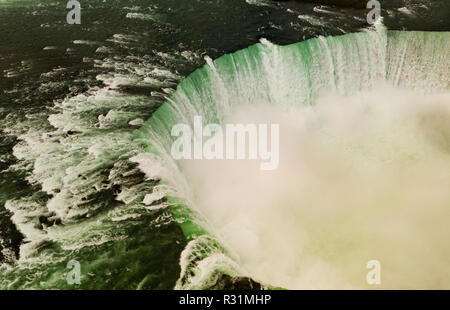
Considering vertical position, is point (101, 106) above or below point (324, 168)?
above

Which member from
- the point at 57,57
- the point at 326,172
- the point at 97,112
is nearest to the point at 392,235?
the point at 326,172

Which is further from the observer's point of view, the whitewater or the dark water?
the whitewater

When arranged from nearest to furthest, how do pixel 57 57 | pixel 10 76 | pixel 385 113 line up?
pixel 10 76, pixel 57 57, pixel 385 113

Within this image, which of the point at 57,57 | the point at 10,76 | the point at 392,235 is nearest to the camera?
the point at 392,235

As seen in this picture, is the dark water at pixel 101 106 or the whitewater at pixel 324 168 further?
the whitewater at pixel 324 168

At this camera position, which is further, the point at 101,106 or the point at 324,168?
the point at 324,168

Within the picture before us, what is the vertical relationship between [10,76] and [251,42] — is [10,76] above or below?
below

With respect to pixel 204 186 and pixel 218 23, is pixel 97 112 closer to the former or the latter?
pixel 204 186
